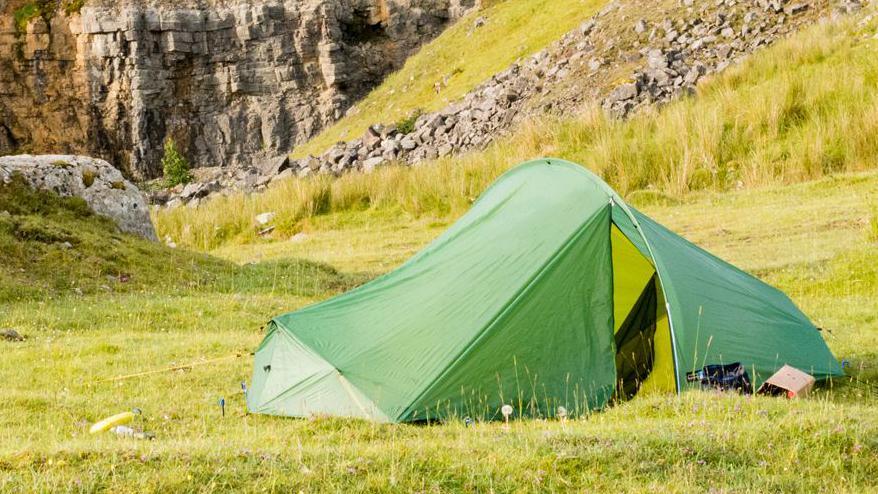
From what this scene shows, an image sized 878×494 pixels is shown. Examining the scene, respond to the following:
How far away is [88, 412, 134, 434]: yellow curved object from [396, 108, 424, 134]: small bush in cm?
2566

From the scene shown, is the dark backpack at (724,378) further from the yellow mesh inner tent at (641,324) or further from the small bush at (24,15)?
the small bush at (24,15)

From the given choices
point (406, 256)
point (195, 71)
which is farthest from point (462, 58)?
point (406, 256)

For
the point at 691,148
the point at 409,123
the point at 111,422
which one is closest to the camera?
the point at 111,422

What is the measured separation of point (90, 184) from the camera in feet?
48.2

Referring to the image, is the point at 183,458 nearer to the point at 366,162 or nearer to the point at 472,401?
the point at 472,401

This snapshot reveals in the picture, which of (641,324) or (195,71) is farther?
(195,71)

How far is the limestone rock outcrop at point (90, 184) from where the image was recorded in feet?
46.4

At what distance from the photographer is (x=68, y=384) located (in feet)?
24.6

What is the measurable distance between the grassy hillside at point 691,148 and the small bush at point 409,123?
1072 cm

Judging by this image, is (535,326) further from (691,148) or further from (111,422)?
(691,148)

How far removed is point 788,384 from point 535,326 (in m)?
1.64

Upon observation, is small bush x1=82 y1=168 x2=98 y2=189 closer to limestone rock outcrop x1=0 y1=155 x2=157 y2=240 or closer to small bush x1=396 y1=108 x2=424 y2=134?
limestone rock outcrop x1=0 y1=155 x2=157 y2=240

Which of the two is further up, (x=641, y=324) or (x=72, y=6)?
(x=72, y=6)

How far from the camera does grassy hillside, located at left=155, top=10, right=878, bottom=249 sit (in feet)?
56.4
